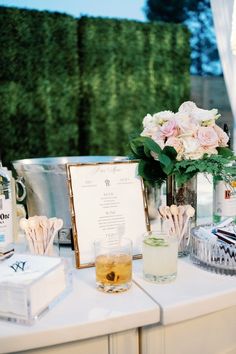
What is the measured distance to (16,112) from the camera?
4.41m

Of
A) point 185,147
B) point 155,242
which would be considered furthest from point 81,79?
point 155,242

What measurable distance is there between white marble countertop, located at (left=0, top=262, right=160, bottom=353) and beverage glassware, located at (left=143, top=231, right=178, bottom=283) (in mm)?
52

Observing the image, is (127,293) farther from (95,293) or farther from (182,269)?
(182,269)

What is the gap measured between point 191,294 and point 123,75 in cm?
462

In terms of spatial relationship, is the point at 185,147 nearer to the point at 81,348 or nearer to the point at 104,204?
the point at 104,204

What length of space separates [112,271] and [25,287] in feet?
0.62

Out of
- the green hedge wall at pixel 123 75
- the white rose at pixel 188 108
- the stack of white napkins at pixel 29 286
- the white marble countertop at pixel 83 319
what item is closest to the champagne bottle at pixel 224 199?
the white rose at pixel 188 108

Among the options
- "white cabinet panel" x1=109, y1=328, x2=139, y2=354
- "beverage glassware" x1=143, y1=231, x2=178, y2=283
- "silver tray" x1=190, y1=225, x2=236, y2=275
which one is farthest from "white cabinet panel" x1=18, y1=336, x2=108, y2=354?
"silver tray" x1=190, y1=225, x2=236, y2=275

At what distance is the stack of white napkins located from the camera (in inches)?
22.9

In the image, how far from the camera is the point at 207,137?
90cm

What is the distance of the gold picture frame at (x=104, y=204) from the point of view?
0.82 meters

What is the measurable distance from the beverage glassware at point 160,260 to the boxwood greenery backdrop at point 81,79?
3843 mm

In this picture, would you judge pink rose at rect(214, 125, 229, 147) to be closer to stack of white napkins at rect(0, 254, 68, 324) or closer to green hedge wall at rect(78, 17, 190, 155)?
stack of white napkins at rect(0, 254, 68, 324)

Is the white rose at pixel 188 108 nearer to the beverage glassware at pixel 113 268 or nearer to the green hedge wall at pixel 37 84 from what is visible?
the beverage glassware at pixel 113 268
